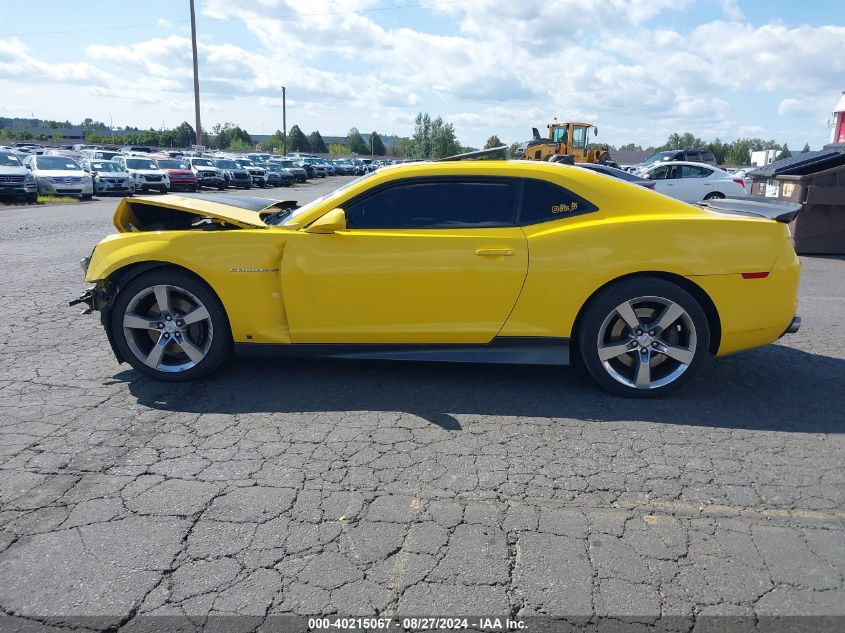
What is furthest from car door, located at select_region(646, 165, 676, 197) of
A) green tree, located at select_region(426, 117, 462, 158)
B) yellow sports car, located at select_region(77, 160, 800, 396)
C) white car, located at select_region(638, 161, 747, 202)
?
green tree, located at select_region(426, 117, 462, 158)

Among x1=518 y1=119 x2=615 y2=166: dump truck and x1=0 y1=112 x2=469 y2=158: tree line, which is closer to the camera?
x1=518 y1=119 x2=615 y2=166: dump truck

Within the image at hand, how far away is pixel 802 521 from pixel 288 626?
2.32 m

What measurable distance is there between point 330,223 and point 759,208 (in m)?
3.11

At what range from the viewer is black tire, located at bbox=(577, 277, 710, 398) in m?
4.22

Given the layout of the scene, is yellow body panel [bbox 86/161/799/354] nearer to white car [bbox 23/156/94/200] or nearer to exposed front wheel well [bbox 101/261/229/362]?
exposed front wheel well [bbox 101/261/229/362]

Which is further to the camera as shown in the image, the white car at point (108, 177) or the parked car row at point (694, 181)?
the white car at point (108, 177)

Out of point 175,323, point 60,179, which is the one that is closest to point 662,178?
point 175,323

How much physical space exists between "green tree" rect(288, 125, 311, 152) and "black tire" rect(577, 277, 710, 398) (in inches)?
4558

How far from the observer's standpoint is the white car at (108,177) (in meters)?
25.5

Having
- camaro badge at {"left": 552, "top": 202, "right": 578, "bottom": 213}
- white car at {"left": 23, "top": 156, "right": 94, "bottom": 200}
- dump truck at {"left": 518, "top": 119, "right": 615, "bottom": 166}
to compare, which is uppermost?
dump truck at {"left": 518, "top": 119, "right": 615, "bottom": 166}

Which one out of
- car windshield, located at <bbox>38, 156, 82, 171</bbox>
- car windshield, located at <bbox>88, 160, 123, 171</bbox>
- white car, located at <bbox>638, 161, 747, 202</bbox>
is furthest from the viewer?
car windshield, located at <bbox>88, 160, 123, 171</bbox>

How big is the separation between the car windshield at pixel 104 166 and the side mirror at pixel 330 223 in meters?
25.5

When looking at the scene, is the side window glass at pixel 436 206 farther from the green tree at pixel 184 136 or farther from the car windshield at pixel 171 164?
the green tree at pixel 184 136

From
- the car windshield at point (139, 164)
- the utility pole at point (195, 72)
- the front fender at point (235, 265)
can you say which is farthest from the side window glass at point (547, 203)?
the utility pole at point (195, 72)
